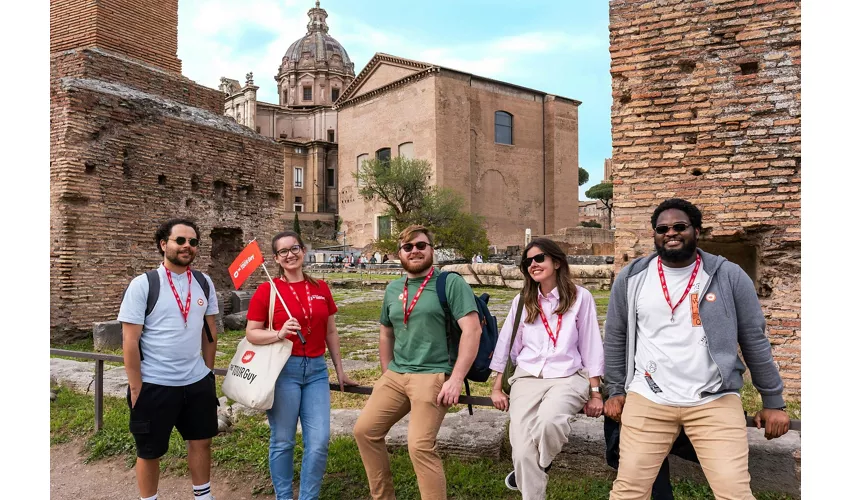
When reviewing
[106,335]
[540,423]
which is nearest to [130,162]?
[106,335]

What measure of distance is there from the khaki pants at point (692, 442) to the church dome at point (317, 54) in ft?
189

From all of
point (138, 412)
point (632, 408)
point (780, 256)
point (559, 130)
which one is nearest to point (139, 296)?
point (138, 412)

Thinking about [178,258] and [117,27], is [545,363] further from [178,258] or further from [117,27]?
[117,27]

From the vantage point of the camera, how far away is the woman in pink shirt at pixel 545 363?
9.02 ft

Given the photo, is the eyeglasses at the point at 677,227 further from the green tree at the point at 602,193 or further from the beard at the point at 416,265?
the green tree at the point at 602,193

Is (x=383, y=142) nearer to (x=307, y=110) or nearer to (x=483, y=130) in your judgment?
(x=483, y=130)

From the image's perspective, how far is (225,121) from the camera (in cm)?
1241

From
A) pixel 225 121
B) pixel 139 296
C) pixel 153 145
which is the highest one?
pixel 225 121

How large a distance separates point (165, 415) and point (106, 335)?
7.04m

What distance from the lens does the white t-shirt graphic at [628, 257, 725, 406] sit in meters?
2.50

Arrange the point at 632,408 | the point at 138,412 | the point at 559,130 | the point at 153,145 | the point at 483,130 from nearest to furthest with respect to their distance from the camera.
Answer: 1. the point at 632,408
2. the point at 138,412
3. the point at 153,145
4. the point at 483,130
5. the point at 559,130

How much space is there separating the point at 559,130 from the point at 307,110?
81.5 ft

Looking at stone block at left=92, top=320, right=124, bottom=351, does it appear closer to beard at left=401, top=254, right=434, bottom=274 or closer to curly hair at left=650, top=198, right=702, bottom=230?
beard at left=401, top=254, right=434, bottom=274

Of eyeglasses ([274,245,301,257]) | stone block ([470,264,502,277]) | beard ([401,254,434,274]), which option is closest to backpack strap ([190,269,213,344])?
eyeglasses ([274,245,301,257])
